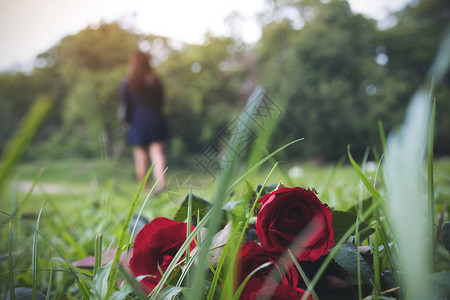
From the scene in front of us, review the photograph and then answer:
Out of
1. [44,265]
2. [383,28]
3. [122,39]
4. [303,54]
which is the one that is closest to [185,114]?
[122,39]

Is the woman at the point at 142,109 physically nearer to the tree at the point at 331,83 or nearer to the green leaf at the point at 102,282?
the green leaf at the point at 102,282

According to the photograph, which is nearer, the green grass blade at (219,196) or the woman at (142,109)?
the green grass blade at (219,196)

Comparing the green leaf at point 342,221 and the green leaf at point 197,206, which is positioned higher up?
the green leaf at point 197,206

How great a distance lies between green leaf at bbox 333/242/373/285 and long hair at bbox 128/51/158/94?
3437 millimetres

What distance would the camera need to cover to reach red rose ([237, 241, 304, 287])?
0.26m

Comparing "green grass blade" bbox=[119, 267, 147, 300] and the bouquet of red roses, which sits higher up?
"green grass blade" bbox=[119, 267, 147, 300]

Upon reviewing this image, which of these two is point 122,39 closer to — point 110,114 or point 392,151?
point 110,114

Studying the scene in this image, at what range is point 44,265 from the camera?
61 centimetres

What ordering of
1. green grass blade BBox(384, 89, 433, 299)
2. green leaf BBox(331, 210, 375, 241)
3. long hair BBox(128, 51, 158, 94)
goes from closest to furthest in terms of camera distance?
green grass blade BBox(384, 89, 433, 299)
green leaf BBox(331, 210, 375, 241)
long hair BBox(128, 51, 158, 94)

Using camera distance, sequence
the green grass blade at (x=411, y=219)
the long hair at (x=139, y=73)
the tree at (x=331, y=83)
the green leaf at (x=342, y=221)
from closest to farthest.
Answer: the green grass blade at (x=411, y=219) < the green leaf at (x=342, y=221) < the long hair at (x=139, y=73) < the tree at (x=331, y=83)

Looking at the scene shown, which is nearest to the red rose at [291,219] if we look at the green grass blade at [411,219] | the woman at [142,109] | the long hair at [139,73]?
the green grass blade at [411,219]

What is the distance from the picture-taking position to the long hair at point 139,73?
3410 mm

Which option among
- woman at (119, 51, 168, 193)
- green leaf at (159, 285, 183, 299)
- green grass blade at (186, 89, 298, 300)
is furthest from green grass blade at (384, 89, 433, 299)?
woman at (119, 51, 168, 193)

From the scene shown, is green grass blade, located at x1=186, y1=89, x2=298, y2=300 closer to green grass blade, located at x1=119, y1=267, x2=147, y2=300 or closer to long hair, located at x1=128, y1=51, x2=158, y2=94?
green grass blade, located at x1=119, y1=267, x2=147, y2=300
